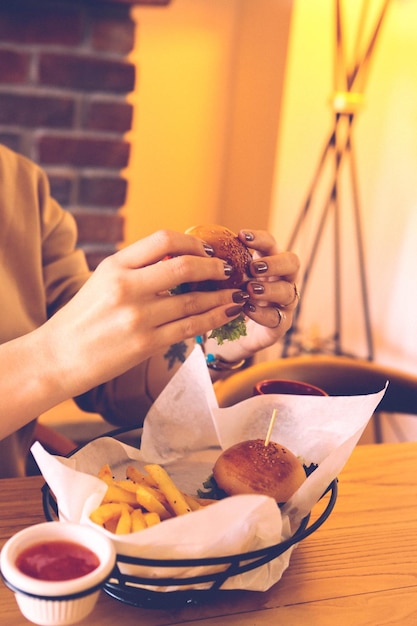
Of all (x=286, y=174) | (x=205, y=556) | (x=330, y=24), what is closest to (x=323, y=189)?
(x=286, y=174)

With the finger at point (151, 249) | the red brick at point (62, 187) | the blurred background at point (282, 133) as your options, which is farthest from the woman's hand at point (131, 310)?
the blurred background at point (282, 133)

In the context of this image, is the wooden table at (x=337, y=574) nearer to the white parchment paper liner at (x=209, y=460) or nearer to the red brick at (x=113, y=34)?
the white parchment paper liner at (x=209, y=460)

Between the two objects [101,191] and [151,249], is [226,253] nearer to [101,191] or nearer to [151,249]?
[151,249]

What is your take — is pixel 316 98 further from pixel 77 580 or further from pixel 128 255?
pixel 77 580

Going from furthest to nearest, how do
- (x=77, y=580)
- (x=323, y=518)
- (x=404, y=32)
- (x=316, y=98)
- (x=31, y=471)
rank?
(x=316, y=98) → (x=404, y=32) → (x=31, y=471) → (x=323, y=518) → (x=77, y=580)

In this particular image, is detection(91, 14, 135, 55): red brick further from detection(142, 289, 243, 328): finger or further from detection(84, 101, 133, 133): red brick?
detection(142, 289, 243, 328): finger

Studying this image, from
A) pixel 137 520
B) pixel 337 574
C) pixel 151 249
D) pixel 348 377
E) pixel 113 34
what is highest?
pixel 113 34

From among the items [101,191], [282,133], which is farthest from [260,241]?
[282,133]
